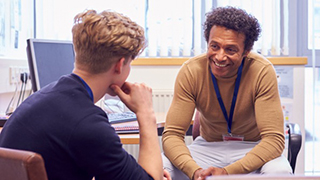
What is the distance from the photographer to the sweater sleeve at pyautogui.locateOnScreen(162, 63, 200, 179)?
75.4 inches

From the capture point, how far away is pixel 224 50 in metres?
1.94

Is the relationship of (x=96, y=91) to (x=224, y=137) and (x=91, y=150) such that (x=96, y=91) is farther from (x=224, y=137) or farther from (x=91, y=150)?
(x=224, y=137)

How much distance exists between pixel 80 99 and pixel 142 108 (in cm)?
33

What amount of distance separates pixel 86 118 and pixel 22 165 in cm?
28

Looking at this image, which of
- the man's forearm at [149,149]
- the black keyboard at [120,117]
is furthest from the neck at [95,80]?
the black keyboard at [120,117]

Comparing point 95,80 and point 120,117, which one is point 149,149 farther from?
point 120,117

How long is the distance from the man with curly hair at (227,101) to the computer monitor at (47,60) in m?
0.72

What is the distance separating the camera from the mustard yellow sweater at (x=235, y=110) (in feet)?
6.07

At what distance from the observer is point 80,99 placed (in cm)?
109

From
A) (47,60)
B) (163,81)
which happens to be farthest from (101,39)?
(163,81)

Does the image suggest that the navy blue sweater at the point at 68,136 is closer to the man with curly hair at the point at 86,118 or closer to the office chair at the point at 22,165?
the man with curly hair at the point at 86,118

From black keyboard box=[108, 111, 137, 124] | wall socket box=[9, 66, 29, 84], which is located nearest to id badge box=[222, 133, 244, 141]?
black keyboard box=[108, 111, 137, 124]

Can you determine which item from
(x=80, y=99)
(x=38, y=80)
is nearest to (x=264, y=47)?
(x=38, y=80)

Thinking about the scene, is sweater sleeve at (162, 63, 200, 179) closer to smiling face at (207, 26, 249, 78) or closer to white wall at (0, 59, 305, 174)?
smiling face at (207, 26, 249, 78)
